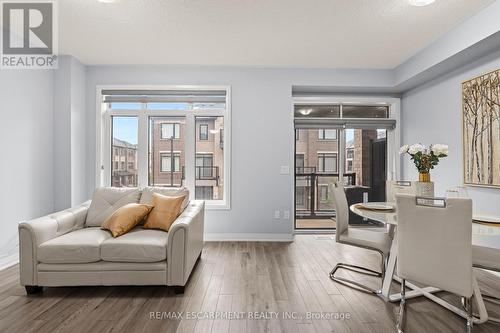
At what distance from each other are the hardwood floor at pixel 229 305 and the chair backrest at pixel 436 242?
0.48 meters

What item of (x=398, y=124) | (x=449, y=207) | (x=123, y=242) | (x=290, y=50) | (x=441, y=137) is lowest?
(x=123, y=242)

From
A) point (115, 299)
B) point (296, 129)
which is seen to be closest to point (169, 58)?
point (296, 129)

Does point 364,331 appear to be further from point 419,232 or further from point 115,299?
point 115,299

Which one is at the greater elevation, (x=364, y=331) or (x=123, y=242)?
(x=123, y=242)

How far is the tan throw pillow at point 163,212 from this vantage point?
3.00 m

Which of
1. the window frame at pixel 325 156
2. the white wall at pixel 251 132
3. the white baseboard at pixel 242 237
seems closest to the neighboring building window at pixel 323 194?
the window frame at pixel 325 156

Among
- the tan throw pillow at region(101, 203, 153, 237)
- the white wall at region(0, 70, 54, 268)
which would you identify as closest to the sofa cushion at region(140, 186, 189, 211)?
the tan throw pillow at region(101, 203, 153, 237)

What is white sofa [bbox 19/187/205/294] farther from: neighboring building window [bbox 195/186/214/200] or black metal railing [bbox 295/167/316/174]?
black metal railing [bbox 295/167/316/174]

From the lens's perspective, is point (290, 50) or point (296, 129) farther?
point (296, 129)

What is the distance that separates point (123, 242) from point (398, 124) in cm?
447

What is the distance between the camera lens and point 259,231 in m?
4.36

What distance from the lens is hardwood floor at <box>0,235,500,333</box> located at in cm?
208

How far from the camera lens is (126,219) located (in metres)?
2.88

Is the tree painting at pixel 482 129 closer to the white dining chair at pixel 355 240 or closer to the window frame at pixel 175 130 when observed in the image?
the white dining chair at pixel 355 240
